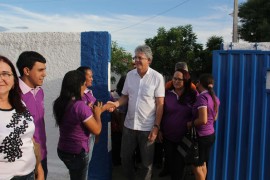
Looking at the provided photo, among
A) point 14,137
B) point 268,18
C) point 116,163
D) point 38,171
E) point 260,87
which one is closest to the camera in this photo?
point 14,137

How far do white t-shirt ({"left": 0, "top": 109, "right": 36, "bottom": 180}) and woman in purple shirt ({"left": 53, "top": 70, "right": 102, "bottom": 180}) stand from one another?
837 millimetres

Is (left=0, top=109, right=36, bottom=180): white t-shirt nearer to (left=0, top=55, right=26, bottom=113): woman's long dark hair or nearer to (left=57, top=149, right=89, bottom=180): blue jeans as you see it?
(left=0, top=55, right=26, bottom=113): woman's long dark hair

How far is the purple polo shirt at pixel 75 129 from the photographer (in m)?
2.97

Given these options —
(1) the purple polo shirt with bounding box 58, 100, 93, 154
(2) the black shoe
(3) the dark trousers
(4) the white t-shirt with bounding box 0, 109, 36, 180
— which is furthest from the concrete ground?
(4) the white t-shirt with bounding box 0, 109, 36, 180

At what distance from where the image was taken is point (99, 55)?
4.16m

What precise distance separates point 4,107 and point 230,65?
9.41 ft

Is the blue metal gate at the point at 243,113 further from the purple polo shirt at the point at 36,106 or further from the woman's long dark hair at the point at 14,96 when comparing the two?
the woman's long dark hair at the point at 14,96

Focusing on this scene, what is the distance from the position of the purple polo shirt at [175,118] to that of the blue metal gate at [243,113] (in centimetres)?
53

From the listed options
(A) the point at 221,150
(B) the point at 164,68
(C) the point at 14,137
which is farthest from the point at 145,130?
(B) the point at 164,68

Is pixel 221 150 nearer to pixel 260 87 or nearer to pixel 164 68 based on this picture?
pixel 260 87

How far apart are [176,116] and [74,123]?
1377mm

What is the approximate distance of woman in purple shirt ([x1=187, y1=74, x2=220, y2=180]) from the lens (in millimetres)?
3709

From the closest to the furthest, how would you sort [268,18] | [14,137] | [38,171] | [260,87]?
1. [14,137]
2. [38,171]
3. [260,87]
4. [268,18]

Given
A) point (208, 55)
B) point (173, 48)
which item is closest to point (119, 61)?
point (173, 48)
